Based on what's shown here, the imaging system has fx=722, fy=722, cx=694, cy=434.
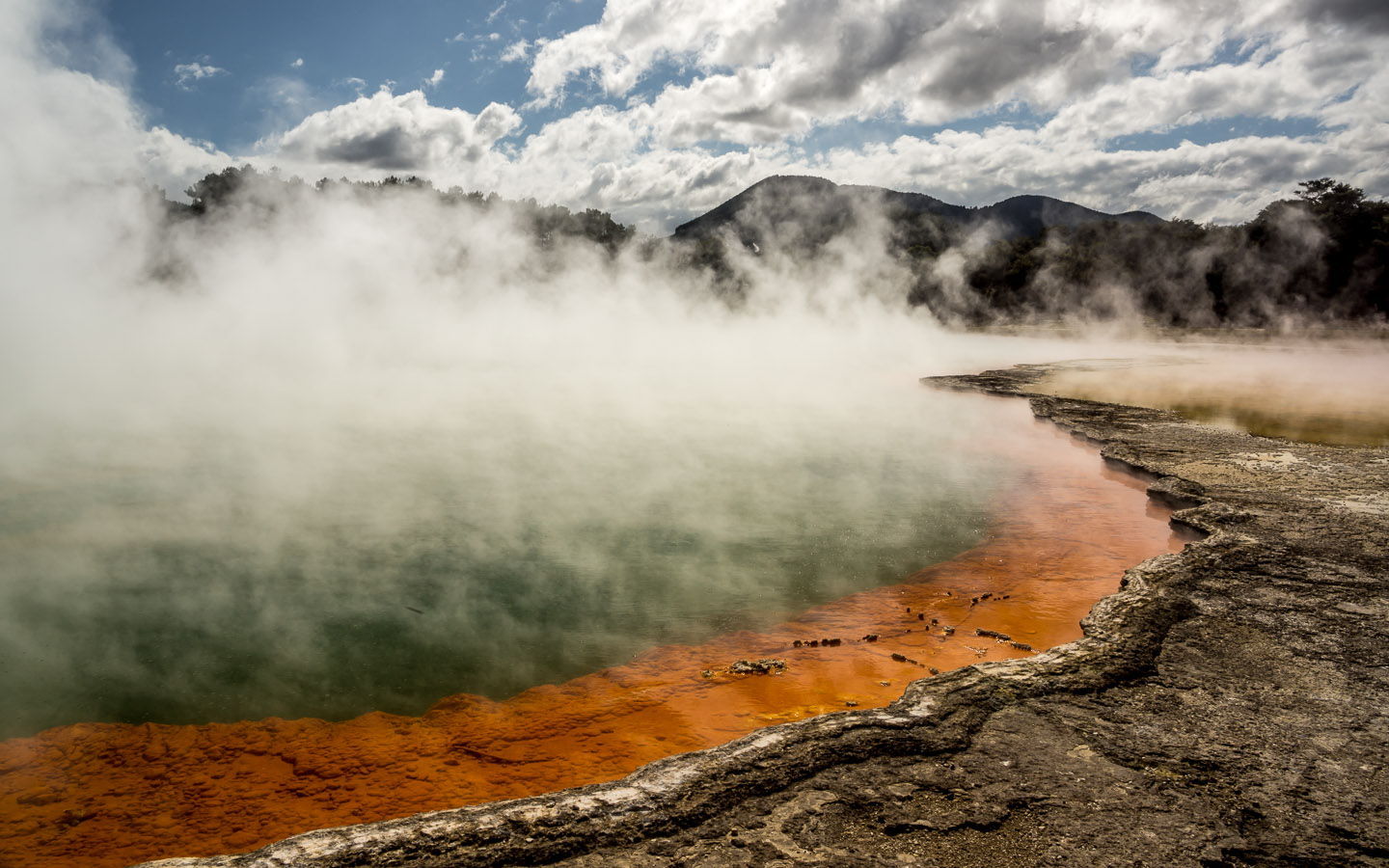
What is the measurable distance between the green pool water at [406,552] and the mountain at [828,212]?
74.3 feet

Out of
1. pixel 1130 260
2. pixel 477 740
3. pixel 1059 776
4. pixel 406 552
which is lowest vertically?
pixel 477 740

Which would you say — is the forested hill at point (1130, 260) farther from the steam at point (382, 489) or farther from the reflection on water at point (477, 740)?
the reflection on water at point (477, 740)

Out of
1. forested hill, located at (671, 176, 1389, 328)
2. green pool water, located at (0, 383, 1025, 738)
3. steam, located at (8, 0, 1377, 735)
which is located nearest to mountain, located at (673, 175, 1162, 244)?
forested hill, located at (671, 176, 1389, 328)

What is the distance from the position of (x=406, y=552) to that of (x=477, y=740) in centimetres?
184

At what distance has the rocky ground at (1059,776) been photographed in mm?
1682

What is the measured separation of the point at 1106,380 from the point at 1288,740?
1023 centimetres

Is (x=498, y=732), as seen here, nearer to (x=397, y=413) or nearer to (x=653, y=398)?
(x=397, y=413)

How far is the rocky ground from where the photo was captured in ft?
5.52

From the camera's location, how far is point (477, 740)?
2820 millimetres

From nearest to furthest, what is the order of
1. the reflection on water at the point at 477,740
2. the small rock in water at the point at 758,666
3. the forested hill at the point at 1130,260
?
the reflection on water at the point at 477,740 < the small rock in water at the point at 758,666 < the forested hill at the point at 1130,260

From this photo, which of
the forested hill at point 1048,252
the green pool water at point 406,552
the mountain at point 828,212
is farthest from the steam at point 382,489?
the mountain at point 828,212

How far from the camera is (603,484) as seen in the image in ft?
18.6

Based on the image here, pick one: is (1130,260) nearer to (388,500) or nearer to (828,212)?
(828,212)

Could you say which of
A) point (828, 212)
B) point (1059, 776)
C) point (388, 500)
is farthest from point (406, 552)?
point (828, 212)
